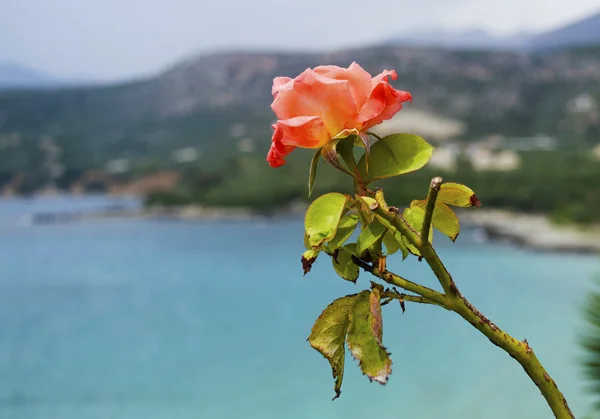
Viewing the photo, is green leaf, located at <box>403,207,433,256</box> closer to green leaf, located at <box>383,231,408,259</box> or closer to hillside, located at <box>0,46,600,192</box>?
green leaf, located at <box>383,231,408,259</box>

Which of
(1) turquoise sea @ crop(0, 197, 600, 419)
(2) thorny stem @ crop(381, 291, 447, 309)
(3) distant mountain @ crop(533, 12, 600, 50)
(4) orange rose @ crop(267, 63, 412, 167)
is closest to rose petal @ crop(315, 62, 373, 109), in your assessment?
(4) orange rose @ crop(267, 63, 412, 167)

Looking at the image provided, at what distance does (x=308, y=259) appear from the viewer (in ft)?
1.35

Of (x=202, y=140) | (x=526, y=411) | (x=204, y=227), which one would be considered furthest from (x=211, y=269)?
(x=202, y=140)

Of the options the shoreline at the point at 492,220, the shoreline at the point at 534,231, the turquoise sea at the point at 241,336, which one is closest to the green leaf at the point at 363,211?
the turquoise sea at the point at 241,336

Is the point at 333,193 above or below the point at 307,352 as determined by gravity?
above

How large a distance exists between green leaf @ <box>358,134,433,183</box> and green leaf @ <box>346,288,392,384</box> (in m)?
0.07

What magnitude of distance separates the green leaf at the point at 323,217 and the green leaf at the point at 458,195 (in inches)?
2.6

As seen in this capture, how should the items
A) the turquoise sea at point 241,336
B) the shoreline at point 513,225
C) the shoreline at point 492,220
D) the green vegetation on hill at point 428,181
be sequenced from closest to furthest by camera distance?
1. the turquoise sea at point 241,336
2. the shoreline at point 513,225
3. the shoreline at point 492,220
4. the green vegetation on hill at point 428,181

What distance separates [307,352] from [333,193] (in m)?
20.4

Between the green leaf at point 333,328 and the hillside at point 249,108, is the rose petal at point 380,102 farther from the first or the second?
the hillside at point 249,108

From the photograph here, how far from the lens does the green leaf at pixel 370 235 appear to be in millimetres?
414

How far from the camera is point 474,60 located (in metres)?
51.9

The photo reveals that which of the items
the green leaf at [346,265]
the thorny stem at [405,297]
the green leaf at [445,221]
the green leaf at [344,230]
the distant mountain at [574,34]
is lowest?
the distant mountain at [574,34]

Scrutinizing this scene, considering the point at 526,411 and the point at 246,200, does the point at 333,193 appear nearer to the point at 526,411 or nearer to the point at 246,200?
the point at 526,411
